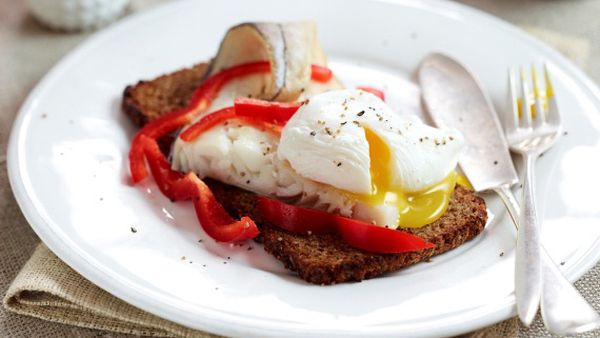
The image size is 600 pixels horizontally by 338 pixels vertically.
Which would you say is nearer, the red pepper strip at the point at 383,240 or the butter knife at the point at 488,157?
the butter knife at the point at 488,157

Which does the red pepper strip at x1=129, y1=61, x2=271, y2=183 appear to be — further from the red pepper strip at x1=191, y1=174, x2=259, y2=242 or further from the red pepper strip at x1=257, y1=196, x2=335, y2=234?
the red pepper strip at x1=257, y1=196, x2=335, y2=234

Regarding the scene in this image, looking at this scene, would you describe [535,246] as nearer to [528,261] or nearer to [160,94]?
[528,261]

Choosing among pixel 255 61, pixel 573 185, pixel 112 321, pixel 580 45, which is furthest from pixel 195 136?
pixel 580 45

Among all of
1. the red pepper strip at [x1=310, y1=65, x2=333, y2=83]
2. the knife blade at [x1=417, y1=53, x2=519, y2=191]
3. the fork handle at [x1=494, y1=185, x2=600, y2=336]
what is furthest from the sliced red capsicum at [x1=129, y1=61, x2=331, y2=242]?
the fork handle at [x1=494, y1=185, x2=600, y2=336]

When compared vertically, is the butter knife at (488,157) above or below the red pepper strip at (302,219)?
above

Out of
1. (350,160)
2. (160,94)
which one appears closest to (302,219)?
(350,160)

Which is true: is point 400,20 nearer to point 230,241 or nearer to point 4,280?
point 230,241

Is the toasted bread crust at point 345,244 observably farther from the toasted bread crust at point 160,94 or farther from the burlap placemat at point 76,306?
the toasted bread crust at point 160,94

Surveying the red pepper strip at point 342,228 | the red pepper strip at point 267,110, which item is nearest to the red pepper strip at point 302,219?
the red pepper strip at point 342,228
